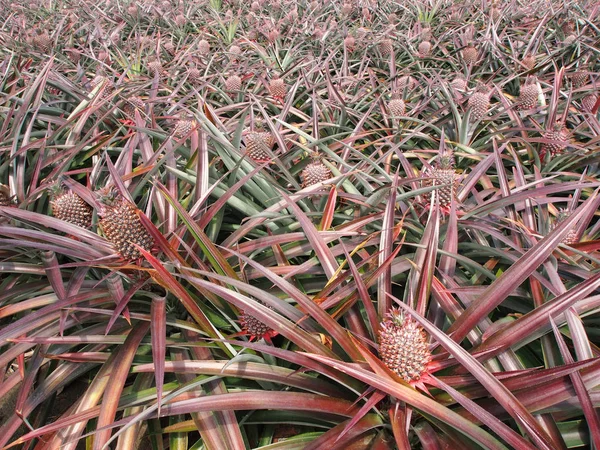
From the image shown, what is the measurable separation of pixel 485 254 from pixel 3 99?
264 cm

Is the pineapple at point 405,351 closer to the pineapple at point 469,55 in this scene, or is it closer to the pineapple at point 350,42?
the pineapple at point 469,55

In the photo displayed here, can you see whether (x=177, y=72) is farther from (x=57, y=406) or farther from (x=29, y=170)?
(x=57, y=406)

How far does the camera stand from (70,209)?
4.91 feet

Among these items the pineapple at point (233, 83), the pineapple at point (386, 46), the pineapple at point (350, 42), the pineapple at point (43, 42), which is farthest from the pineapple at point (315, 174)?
the pineapple at point (43, 42)

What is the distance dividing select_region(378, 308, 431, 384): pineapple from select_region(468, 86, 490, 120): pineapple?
1.57 meters

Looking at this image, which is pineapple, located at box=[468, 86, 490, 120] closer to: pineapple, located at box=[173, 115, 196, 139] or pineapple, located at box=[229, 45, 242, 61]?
pineapple, located at box=[173, 115, 196, 139]

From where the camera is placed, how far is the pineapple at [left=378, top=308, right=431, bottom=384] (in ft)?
3.13

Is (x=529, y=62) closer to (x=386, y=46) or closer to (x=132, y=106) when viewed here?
(x=386, y=46)

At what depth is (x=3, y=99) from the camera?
231cm

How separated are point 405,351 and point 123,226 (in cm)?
86

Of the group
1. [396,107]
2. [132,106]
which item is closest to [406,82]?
[396,107]

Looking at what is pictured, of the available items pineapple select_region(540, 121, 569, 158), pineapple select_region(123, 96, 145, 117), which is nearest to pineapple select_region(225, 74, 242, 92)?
pineapple select_region(123, 96, 145, 117)

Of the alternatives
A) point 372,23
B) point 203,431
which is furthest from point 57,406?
point 372,23

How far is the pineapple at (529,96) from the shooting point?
2398mm
